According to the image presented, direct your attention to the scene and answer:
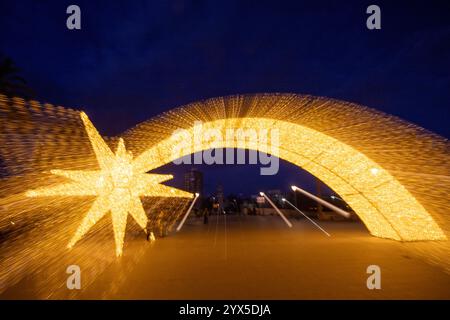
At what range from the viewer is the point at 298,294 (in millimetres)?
5000

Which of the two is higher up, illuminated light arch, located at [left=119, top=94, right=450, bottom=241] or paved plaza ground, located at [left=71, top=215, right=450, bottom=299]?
illuminated light arch, located at [left=119, top=94, right=450, bottom=241]

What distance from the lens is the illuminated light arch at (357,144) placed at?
8.44 meters

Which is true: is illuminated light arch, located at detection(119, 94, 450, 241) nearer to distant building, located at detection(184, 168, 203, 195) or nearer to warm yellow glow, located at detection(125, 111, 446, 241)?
warm yellow glow, located at detection(125, 111, 446, 241)

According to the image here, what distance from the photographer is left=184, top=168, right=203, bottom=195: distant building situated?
196ft

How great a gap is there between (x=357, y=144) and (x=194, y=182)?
53.0 metres

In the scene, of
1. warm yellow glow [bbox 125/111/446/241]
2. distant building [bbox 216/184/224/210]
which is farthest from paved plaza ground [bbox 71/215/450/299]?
distant building [bbox 216/184/224/210]

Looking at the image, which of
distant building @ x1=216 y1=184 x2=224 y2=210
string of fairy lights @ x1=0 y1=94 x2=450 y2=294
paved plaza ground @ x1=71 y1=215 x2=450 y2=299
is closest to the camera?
paved plaza ground @ x1=71 y1=215 x2=450 y2=299

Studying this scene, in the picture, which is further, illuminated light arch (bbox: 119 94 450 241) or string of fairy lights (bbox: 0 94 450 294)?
illuminated light arch (bbox: 119 94 450 241)

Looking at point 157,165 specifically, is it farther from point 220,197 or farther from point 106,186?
point 220,197

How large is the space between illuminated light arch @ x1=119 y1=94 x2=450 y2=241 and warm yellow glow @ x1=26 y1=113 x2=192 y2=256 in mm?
1506

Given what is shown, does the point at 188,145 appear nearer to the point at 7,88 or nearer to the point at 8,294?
the point at 8,294

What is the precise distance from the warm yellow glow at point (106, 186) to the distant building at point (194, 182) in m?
50.1

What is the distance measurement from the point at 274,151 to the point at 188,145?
12.1 feet
